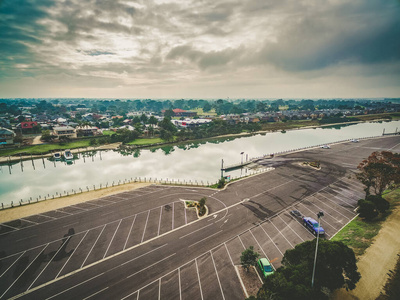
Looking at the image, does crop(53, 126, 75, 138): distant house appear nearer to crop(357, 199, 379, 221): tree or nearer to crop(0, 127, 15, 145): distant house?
crop(0, 127, 15, 145): distant house

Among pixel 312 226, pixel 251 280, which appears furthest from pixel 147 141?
pixel 251 280

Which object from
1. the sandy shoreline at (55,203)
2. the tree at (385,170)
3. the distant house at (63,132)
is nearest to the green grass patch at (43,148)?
the distant house at (63,132)

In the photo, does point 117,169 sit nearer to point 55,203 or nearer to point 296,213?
point 55,203

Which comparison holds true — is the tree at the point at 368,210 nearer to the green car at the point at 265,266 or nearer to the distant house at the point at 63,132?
the green car at the point at 265,266

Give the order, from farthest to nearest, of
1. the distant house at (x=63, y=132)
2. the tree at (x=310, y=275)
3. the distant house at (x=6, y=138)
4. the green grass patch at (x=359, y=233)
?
the distant house at (x=63, y=132)
the distant house at (x=6, y=138)
the green grass patch at (x=359, y=233)
the tree at (x=310, y=275)

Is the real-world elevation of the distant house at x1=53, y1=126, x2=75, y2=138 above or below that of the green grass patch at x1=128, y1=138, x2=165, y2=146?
above

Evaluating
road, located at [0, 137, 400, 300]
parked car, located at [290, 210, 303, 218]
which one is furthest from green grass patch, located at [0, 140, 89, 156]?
parked car, located at [290, 210, 303, 218]

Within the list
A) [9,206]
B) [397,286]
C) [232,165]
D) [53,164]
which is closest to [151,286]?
[397,286]
